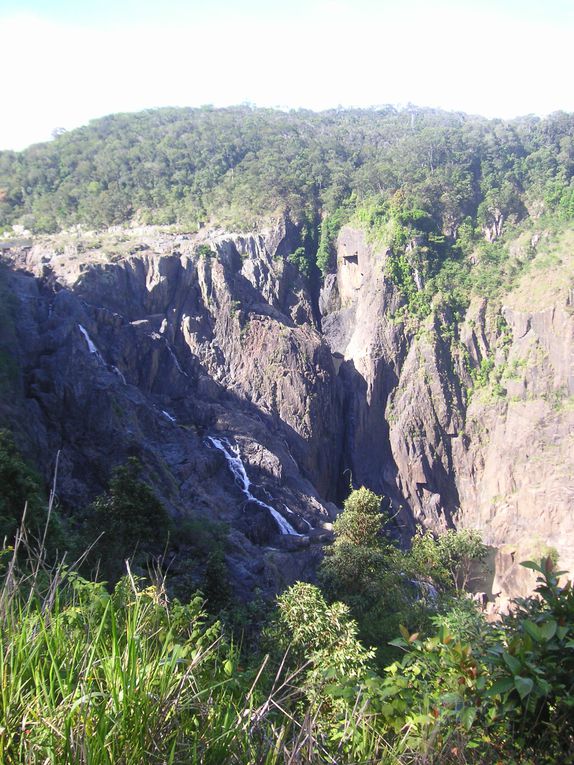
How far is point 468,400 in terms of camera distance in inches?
1359

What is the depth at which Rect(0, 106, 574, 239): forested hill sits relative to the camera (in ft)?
132

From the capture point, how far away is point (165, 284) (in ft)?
109

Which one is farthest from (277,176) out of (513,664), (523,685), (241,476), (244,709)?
(523,685)

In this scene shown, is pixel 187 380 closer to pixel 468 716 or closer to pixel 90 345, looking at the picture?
pixel 90 345

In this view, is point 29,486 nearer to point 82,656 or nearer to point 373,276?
point 82,656

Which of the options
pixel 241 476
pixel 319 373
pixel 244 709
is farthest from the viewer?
pixel 319 373

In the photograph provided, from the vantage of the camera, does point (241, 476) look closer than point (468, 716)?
No

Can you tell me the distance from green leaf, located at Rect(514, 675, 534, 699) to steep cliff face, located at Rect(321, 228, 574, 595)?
29.2 metres

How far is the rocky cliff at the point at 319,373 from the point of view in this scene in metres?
25.7

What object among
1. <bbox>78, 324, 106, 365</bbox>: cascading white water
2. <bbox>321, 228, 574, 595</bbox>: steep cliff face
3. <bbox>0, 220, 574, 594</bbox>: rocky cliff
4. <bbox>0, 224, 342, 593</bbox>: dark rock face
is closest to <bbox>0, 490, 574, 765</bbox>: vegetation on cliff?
<bbox>0, 224, 342, 593</bbox>: dark rock face

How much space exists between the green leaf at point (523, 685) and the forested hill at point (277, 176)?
3870 cm

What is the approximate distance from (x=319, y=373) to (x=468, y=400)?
30.2 feet

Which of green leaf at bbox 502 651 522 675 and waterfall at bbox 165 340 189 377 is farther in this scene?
waterfall at bbox 165 340 189 377

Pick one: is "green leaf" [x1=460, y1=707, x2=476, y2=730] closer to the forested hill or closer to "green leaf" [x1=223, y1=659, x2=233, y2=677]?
"green leaf" [x1=223, y1=659, x2=233, y2=677]
